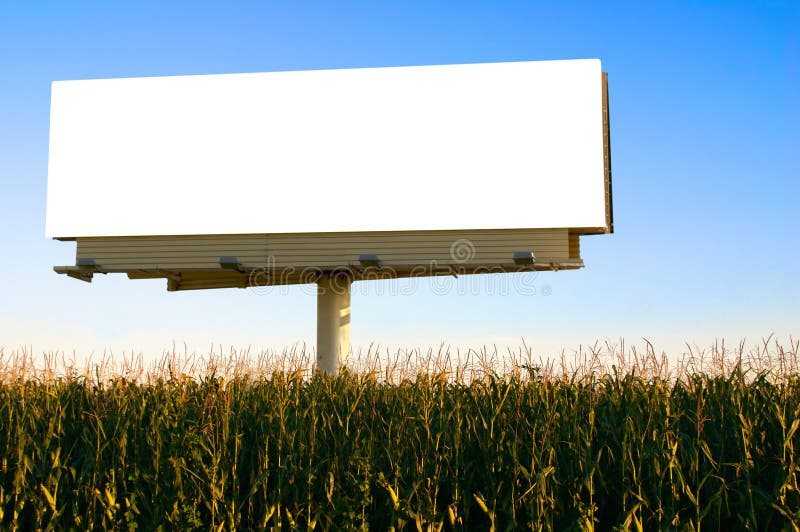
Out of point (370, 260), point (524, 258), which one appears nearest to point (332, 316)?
point (370, 260)

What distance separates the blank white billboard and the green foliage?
8043 mm

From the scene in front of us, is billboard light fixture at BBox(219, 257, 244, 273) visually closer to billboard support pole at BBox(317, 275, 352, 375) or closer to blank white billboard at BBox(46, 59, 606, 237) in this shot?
blank white billboard at BBox(46, 59, 606, 237)

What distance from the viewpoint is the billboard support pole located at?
1605 centimetres

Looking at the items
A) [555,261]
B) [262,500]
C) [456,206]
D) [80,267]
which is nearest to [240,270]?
[80,267]

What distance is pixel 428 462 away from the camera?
19.4ft

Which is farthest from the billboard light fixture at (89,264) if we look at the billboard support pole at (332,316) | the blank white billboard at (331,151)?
the billboard support pole at (332,316)

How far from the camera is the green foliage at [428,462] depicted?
5668 mm

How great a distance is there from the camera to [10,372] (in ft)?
31.8

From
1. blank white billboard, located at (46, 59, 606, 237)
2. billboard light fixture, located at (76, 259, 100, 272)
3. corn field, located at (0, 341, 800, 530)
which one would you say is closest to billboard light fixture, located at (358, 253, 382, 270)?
Result: blank white billboard, located at (46, 59, 606, 237)

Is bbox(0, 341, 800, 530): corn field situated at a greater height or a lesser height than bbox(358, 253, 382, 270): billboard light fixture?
lesser

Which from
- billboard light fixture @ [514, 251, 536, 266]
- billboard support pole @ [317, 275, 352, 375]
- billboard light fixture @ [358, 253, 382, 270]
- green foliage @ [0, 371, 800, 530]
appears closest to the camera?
green foliage @ [0, 371, 800, 530]

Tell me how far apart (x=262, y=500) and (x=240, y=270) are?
9585 mm

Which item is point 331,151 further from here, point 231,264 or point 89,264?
point 89,264

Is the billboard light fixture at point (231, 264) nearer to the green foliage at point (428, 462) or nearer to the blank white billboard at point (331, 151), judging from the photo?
the blank white billboard at point (331, 151)
